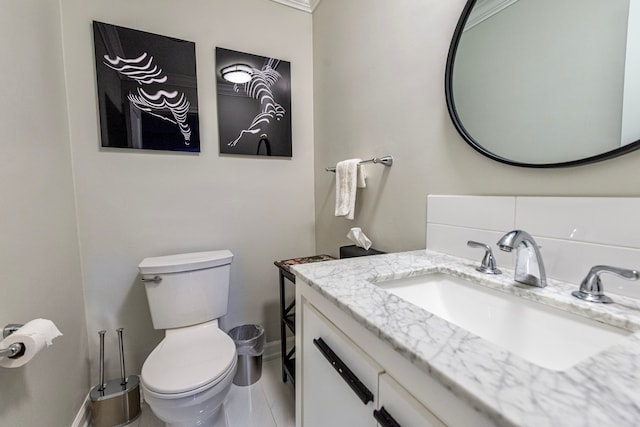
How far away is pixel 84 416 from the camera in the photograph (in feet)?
4.23

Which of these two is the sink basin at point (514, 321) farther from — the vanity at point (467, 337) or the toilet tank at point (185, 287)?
the toilet tank at point (185, 287)

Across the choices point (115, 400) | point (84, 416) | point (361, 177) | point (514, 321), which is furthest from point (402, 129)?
point (84, 416)

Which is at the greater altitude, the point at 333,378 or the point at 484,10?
the point at 484,10

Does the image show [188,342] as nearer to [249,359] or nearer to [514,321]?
[249,359]

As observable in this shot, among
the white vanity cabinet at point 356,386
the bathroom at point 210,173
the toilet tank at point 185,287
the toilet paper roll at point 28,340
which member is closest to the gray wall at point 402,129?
the bathroom at point 210,173

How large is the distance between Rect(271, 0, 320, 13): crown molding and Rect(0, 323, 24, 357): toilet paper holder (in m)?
2.06

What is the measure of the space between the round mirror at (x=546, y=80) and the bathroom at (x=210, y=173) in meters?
0.05

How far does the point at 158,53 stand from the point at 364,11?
1.14 m

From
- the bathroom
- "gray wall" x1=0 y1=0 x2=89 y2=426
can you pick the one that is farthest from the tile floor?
"gray wall" x1=0 y1=0 x2=89 y2=426

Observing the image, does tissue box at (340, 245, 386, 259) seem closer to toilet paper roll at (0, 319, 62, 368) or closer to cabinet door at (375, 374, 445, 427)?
cabinet door at (375, 374, 445, 427)

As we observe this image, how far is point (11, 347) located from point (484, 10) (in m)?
1.70

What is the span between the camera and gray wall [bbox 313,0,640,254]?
0.80 m

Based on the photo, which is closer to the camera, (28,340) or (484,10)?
(28,340)

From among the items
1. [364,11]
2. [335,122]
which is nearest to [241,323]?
[335,122]
